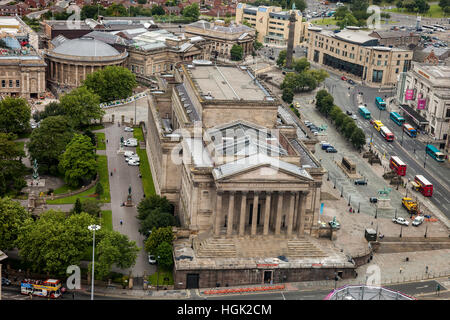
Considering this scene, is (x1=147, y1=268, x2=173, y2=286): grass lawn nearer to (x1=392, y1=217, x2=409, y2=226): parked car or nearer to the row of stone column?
the row of stone column

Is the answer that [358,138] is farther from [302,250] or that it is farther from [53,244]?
[53,244]

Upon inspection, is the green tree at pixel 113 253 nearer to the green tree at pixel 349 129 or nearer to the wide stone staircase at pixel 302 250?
the wide stone staircase at pixel 302 250

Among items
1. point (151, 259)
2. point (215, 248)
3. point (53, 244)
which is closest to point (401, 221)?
point (215, 248)

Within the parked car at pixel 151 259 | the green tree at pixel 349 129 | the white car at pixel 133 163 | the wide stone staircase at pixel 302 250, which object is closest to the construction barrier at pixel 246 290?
the wide stone staircase at pixel 302 250

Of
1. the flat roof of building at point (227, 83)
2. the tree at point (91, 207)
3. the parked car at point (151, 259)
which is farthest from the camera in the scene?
the flat roof of building at point (227, 83)
